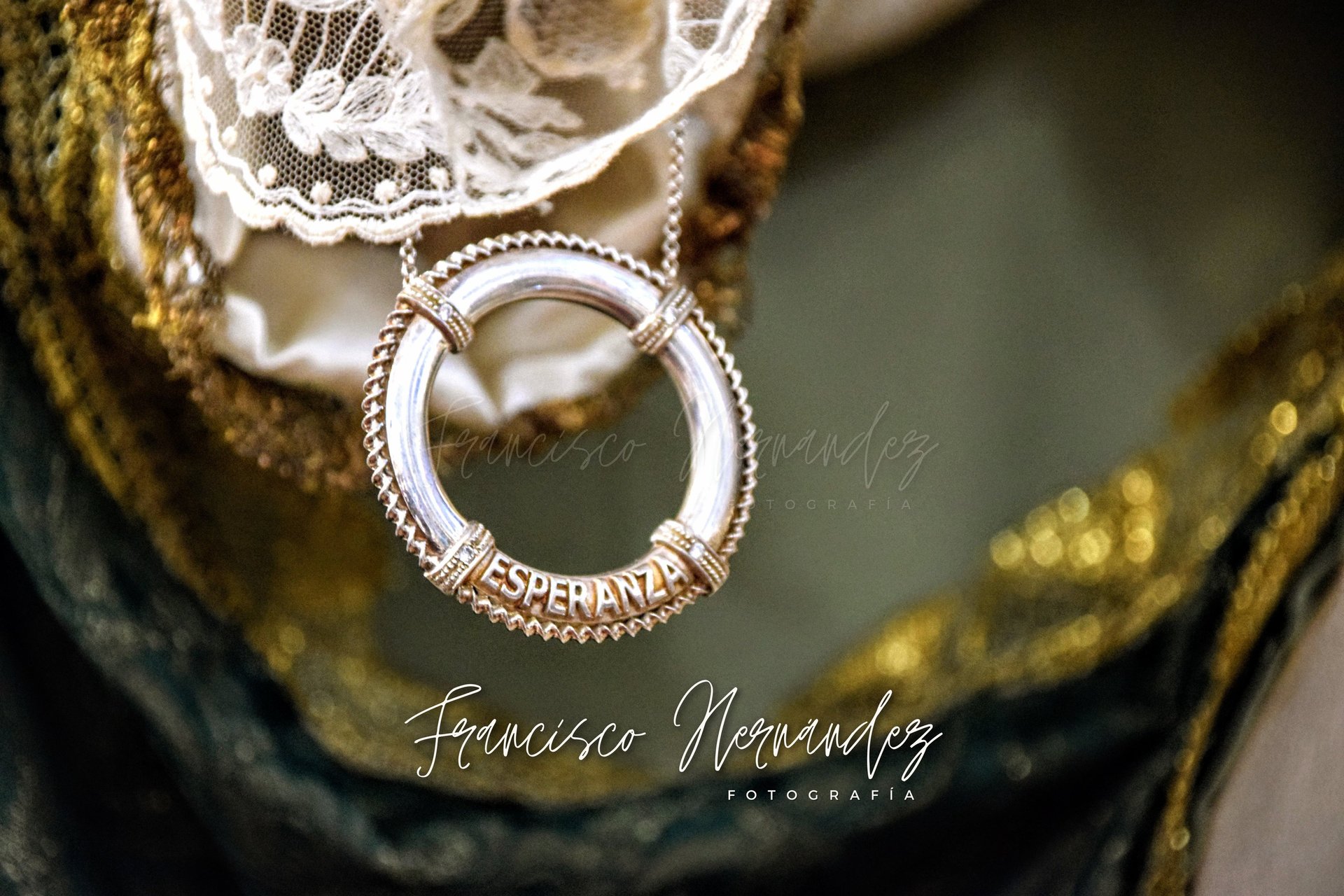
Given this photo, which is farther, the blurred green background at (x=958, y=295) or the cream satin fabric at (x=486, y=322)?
the blurred green background at (x=958, y=295)

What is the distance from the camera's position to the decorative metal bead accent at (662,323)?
429 millimetres

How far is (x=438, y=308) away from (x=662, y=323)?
9cm

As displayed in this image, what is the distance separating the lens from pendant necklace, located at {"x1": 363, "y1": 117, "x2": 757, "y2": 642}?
0.40m

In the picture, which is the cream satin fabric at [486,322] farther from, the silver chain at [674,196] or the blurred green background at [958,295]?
the blurred green background at [958,295]

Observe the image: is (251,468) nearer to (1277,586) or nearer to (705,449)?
(705,449)

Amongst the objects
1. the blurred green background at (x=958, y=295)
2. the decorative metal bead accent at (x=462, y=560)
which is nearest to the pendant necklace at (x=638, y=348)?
the decorative metal bead accent at (x=462, y=560)

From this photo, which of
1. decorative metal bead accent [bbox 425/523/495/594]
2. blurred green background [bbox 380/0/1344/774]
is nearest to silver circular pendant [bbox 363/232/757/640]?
decorative metal bead accent [bbox 425/523/495/594]

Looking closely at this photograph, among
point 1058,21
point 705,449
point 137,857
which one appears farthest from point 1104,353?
point 137,857

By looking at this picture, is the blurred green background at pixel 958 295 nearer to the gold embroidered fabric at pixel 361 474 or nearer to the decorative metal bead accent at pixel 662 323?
the gold embroidered fabric at pixel 361 474

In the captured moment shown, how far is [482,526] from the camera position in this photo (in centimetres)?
42

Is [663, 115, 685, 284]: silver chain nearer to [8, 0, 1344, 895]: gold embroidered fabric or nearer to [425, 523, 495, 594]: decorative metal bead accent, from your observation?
[8, 0, 1344, 895]: gold embroidered fabric

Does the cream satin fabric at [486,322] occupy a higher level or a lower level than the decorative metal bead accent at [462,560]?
higher

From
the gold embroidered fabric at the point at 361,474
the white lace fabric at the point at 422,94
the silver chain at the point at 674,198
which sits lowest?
the gold embroidered fabric at the point at 361,474

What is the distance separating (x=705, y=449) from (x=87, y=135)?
0.31 m
